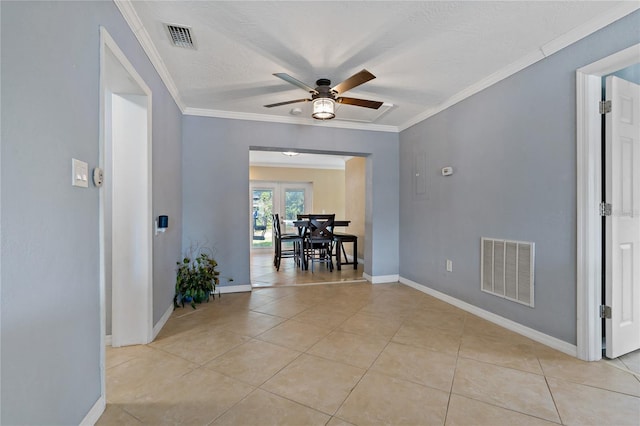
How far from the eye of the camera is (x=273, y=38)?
2248 mm

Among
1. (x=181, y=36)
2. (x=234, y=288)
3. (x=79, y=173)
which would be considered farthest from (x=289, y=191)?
(x=79, y=173)

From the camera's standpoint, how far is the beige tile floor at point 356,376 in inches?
60.6

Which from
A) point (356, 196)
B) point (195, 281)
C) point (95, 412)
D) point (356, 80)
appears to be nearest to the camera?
point (95, 412)

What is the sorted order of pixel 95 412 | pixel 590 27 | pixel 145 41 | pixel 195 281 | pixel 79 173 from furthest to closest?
pixel 195 281 < pixel 145 41 < pixel 590 27 < pixel 95 412 < pixel 79 173

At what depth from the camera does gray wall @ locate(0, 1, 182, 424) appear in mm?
938

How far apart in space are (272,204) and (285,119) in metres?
4.43

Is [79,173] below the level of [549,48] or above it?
below

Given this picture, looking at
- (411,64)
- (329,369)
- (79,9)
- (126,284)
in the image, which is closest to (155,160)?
(126,284)

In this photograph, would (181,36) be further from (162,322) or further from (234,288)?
(234,288)

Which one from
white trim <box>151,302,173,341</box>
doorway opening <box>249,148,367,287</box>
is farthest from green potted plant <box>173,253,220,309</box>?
doorway opening <box>249,148,367,287</box>

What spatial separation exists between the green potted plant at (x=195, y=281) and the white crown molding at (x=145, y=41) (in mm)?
1902

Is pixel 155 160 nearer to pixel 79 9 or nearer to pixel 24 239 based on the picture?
pixel 79 9

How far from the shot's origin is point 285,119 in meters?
4.08

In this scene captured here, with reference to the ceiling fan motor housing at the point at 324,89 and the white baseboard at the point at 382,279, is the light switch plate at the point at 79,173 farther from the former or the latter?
the white baseboard at the point at 382,279
